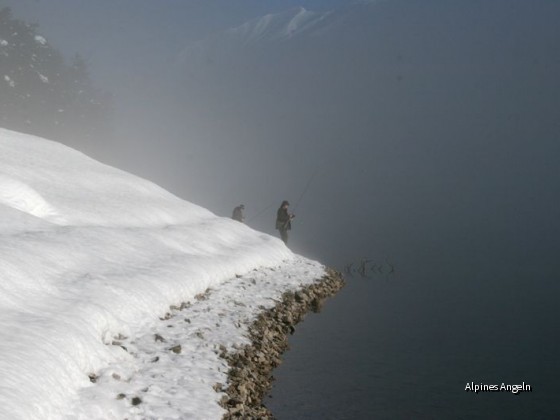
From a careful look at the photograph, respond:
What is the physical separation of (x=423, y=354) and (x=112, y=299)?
8456 millimetres

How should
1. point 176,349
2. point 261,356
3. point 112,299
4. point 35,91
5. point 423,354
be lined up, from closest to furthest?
1. point 176,349
2. point 112,299
3. point 261,356
4. point 423,354
5. point 35,91

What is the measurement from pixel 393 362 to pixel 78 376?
8246 mm

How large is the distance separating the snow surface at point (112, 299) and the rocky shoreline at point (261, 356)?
28 cm

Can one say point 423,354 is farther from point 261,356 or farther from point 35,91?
point 35,91

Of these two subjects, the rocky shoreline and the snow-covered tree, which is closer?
the rocky shoreline

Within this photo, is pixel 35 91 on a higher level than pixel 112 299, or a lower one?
higher

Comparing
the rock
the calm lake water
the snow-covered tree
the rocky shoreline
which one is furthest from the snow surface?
Answer: the snow-covered tree

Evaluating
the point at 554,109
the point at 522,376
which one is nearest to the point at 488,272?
the point at 522,376

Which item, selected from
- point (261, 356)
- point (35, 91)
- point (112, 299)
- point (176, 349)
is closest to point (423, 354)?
point (261, 356)

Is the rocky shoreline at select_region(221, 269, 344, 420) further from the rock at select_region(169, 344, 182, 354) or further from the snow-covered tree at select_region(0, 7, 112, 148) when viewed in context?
the snow-covered tree at select_region(0, 7, 112, 148)

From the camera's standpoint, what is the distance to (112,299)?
10.9m

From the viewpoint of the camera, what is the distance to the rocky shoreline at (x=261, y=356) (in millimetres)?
9445

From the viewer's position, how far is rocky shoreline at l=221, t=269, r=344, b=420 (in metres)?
9.45

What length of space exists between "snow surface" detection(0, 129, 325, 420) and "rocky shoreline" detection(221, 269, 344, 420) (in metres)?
0.28
